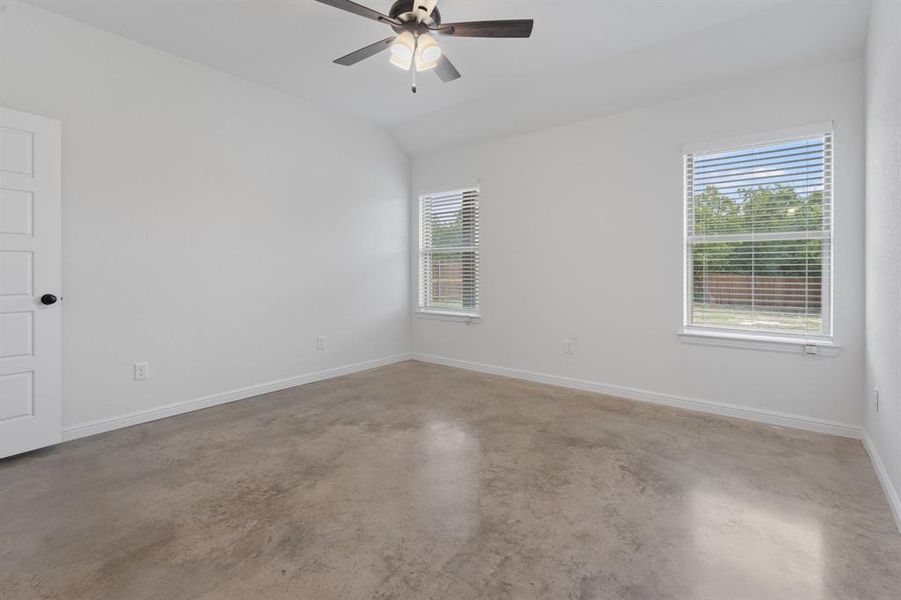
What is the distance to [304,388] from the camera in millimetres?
4352

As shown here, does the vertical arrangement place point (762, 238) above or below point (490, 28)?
below

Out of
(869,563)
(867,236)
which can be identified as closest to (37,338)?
(869,563)

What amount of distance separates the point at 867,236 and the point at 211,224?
16.3ft

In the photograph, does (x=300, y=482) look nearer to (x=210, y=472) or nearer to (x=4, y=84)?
(x=210, y=472)

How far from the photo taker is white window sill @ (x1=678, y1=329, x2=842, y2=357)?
10.0ft

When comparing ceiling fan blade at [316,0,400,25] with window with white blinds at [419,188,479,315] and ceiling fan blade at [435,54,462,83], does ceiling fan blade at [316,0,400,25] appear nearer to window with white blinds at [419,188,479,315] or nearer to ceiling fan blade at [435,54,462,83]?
ceiling fan blade at [435,54,462,83]

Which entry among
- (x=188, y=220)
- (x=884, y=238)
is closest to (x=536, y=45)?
(x=884, y=238)

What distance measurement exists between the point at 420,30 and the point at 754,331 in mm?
3322

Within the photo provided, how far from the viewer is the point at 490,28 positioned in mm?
2414

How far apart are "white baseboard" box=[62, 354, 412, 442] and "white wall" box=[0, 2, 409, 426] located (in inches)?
2.1

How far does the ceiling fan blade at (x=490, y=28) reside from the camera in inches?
92.6

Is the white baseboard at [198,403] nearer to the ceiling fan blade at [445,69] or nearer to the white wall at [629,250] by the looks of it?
the white wall at [629,250]

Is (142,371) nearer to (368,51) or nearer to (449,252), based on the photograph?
(368,51)

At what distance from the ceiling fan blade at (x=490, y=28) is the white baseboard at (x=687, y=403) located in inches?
122
